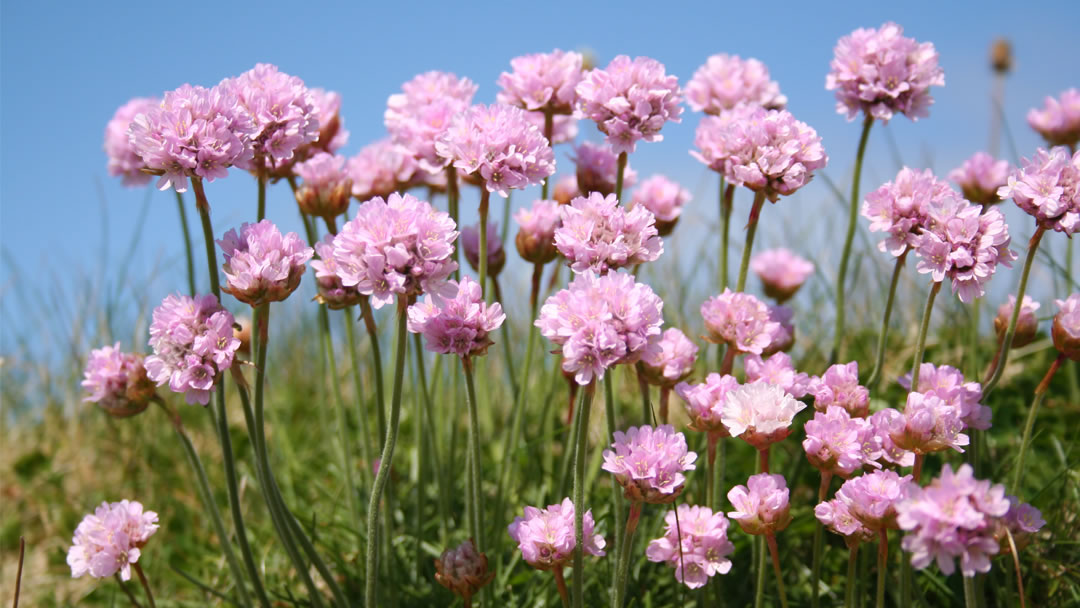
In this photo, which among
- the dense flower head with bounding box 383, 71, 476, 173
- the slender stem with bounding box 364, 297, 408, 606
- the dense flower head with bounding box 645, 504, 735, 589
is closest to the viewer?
the slender stem with bounding box 364, 297, 408, 606

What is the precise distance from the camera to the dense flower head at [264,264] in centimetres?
141

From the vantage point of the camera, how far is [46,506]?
3.51 m

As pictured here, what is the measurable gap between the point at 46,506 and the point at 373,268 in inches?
114

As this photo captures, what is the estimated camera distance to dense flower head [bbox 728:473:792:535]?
144 cm

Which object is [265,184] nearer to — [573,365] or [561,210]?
[561,210]

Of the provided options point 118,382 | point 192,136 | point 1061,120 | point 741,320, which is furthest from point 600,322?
point 1061,120

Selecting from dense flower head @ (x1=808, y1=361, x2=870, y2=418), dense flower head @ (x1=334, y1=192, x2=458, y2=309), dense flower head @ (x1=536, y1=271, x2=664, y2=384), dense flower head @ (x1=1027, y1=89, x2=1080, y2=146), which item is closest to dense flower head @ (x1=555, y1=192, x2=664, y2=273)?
dense flower head @ (x1=536, y1=271, x2=664, y2=384)

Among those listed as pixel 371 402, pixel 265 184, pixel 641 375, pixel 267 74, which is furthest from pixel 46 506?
pixel 641 375

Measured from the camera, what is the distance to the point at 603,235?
59.2 inches

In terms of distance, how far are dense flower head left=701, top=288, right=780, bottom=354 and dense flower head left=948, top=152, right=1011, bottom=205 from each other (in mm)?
961

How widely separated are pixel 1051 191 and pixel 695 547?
35.5 inches

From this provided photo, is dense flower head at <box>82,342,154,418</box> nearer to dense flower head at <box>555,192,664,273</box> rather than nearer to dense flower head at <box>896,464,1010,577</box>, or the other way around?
dense flower head at <box>555,192,664,273</box>

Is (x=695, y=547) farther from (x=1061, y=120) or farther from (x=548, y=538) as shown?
(x=1061, y=120)

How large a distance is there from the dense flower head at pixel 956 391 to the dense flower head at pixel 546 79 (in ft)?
3.08
